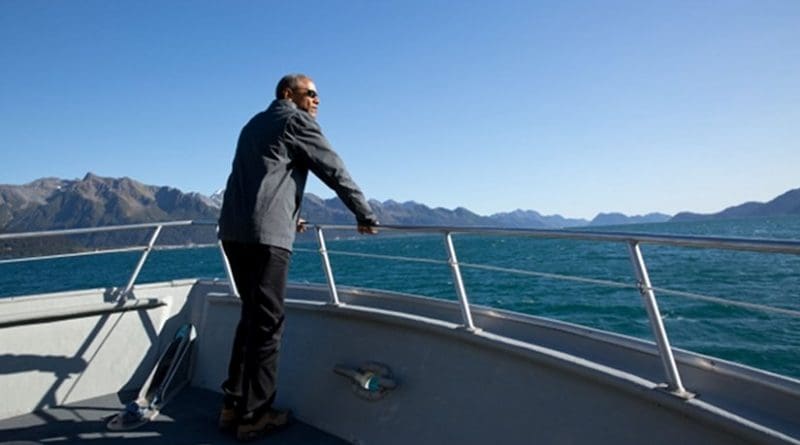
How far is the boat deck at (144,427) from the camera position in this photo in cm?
252

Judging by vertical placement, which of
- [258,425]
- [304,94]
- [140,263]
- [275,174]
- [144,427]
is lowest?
[144,427]

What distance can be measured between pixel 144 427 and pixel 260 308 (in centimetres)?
113

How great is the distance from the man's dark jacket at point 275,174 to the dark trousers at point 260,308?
8 cm

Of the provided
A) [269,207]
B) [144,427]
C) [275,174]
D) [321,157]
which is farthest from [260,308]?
[144,427]

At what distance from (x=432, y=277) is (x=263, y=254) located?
19.8 metres

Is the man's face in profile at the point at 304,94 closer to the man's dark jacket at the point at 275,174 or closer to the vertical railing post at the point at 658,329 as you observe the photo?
the man's dark jacket at the point at 275,174

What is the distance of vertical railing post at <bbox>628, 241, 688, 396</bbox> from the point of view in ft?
4.93

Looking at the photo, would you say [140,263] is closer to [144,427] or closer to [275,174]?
[144,427]

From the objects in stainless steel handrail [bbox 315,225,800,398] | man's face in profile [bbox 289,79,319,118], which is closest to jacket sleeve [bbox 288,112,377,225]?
man's face in profile [bbox 289,79,319,118]

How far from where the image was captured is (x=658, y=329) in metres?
1.53

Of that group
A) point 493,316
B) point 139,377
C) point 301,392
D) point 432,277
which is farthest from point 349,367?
point 432,277

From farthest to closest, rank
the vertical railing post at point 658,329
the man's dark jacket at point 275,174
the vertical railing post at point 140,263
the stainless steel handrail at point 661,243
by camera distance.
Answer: the vertical railing post at point 140,263 < the man's dark jacket at point 275,174 < the vertical railing post at point 658,329 < the stainless steel handrail at point 661,243

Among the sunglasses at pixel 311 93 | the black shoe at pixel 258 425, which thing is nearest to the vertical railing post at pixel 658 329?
the sunglasses at pixel 311 93

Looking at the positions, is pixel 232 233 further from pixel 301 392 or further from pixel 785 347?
pixel 785 347
